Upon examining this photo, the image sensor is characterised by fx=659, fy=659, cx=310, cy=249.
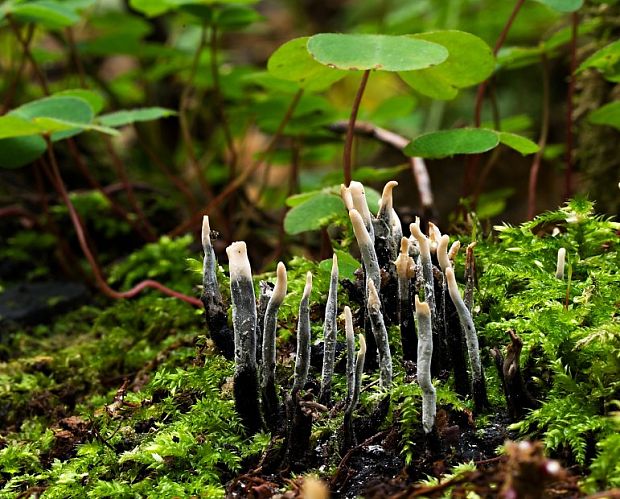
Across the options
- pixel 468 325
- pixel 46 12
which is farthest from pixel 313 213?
pixel 46 12

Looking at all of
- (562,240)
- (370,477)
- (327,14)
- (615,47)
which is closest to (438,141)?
(562,240)

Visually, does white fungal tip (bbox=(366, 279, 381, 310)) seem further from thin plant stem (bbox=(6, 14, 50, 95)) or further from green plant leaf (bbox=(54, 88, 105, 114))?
thin plant stem (bbox=(6, 14, 50, 95))

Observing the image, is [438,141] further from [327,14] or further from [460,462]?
[327,14]

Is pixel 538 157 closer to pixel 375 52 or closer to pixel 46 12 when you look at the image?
pixel 375 52

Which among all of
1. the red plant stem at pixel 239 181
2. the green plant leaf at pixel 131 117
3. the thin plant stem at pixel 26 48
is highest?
the thin plant stem at pixel 26 48

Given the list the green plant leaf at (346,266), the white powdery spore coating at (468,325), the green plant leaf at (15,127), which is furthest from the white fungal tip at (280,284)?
the green plant leaf at (15,127)

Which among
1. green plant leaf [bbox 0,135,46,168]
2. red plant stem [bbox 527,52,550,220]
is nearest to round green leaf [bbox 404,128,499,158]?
red plant stem [bbox 527,52,550,220]

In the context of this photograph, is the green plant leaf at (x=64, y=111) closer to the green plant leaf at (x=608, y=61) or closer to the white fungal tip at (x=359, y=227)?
the white fungal tip at (x=359, y=227)

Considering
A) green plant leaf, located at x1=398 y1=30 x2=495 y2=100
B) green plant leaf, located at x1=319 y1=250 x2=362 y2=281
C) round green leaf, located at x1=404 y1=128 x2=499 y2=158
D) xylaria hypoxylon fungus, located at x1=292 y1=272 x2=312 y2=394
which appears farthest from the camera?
green plant leaf, located at x1=398 y1=30 x2=495 y2=100
